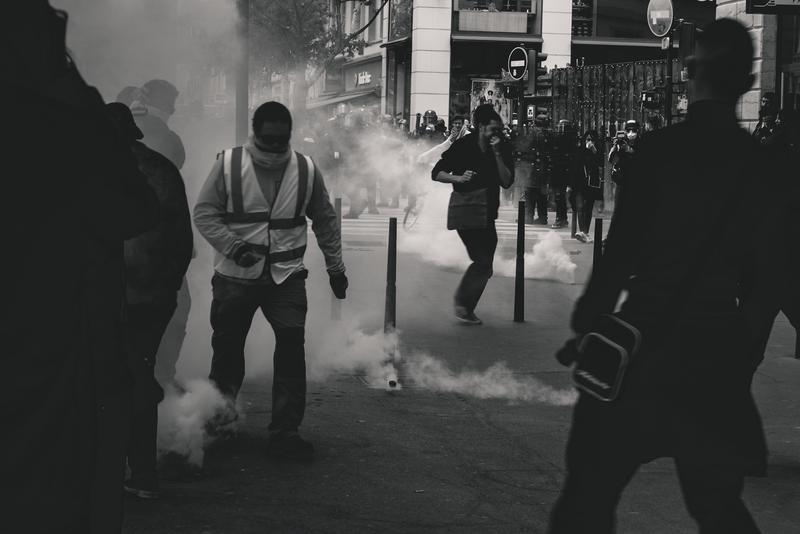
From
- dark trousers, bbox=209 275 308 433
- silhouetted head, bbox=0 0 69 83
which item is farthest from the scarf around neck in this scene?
silhouetted head, bbox=0 0 69 83

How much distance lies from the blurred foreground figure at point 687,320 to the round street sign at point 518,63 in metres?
21.0

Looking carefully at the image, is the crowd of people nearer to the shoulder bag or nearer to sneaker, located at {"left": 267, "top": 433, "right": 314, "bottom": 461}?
the shoulder bag

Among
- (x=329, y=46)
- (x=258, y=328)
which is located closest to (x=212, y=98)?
(x=258, y=328)

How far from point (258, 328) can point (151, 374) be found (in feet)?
13.5

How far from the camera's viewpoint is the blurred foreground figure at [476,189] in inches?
421

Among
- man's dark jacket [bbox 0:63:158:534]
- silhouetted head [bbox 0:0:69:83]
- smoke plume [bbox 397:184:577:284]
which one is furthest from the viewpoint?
smoke plume [bbox 397:184:577:284]

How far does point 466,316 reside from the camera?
1089 cm

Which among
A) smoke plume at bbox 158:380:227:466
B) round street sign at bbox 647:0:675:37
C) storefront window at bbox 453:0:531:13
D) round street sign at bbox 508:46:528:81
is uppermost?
storefront window at bbox 453:0:531:13

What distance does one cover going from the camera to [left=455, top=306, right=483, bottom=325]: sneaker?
10.8 meters

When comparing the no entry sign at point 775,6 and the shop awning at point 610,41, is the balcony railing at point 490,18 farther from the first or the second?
the no entry sign at point 775,6

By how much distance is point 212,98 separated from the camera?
447 inches

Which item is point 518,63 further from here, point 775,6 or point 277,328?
A: point 277,328

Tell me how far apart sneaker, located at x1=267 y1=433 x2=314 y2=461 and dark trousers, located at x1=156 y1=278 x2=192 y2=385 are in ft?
3.32

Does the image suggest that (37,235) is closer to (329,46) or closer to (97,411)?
(97,411)
